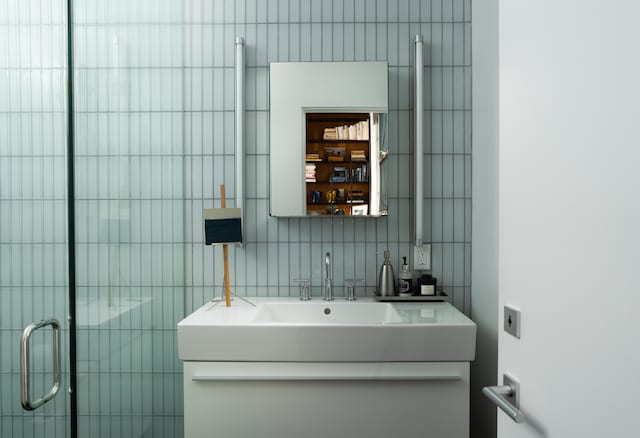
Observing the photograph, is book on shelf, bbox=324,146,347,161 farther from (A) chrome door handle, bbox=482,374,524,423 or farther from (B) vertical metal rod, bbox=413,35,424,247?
(A) chrome door handle, bbox=482,374,524,423

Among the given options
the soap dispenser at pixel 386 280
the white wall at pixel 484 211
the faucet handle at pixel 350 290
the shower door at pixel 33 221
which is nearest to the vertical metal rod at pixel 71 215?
the shower door at pixel 33 221

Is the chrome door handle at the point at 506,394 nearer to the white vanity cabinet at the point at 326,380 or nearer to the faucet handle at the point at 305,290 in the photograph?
the white vanity cabinet at the point at 326,380

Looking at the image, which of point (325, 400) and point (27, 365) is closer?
point (27, 365)

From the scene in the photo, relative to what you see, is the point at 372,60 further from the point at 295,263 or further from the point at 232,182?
the point at 295,263

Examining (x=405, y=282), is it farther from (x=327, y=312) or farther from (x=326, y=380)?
(x=326, y=380)

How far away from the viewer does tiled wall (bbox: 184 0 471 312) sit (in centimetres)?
201

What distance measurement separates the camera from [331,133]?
6.38ft

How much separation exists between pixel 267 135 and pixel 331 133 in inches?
12.4

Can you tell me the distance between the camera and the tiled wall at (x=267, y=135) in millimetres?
2012

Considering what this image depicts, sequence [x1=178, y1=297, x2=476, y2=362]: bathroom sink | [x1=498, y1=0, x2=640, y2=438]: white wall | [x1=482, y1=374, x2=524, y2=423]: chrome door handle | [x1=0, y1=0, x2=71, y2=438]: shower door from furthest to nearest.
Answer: [x1=178, y1=297, x2=476, y2=362]: bathroom sink
[x1=0, y1=0, x2=71, y2=438]: shower door
[x1=482, y1=374, x2=524, y2=423]: chrome door handle
[x1=498, y1=0, x2=640, y2=438]: white wall

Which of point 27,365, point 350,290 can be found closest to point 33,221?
point 27,365

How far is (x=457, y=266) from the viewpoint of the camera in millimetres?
2041

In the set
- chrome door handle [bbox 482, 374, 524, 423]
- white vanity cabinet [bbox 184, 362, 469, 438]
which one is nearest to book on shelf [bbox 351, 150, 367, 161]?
white vanity cabinet [bbox 184, 362, 469, 438]

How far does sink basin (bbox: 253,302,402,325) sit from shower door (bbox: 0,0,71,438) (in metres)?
0.93
